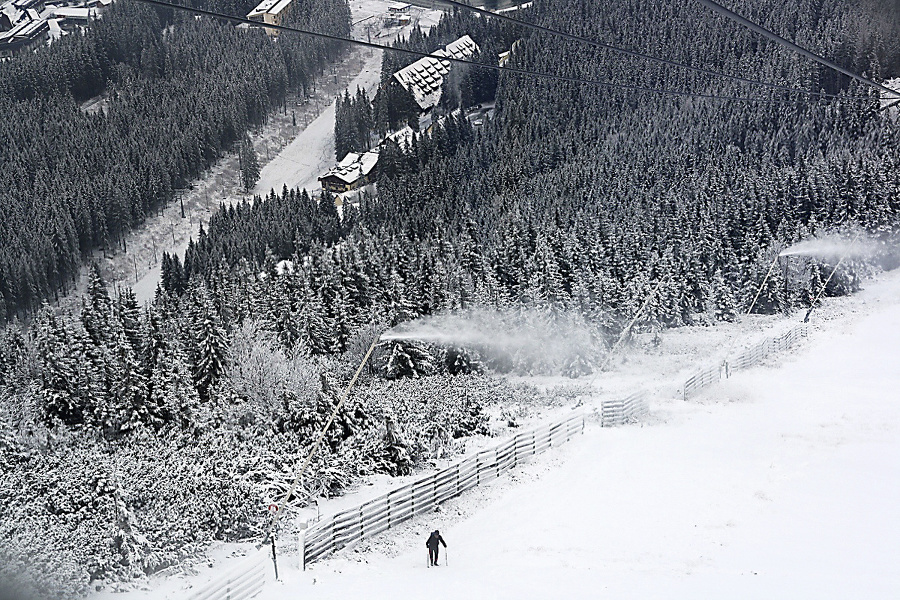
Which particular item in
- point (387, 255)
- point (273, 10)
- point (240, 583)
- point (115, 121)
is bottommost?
point (115, 121)

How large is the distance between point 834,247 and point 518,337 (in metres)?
31.2

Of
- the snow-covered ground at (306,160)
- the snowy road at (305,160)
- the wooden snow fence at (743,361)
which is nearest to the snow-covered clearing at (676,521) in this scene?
the wooden snow fence at (743,361)

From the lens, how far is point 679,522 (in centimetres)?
2223

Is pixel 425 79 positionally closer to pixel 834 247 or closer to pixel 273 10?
pixel 273 10

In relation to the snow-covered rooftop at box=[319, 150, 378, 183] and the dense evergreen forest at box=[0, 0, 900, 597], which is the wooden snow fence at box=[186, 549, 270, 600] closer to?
the dense evergreen forest at box=[0, 0, 900, 597]

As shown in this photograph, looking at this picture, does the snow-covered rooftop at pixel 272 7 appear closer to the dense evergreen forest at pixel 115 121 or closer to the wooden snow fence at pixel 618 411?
the dense evergreen forest at pixel 115 121

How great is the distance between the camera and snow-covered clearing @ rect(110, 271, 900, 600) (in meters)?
18.8

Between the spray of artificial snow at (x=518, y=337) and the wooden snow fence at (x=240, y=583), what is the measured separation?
35.4 m

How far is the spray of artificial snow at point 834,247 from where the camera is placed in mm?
67938

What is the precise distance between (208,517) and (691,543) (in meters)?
11.7

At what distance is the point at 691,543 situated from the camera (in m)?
21.0

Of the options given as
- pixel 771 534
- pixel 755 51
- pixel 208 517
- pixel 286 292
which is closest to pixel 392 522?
pixel 208 517

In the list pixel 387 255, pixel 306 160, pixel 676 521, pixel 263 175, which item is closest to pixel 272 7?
pixel 306 160

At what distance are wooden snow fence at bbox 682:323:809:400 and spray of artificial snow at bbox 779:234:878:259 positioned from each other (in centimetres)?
1728
